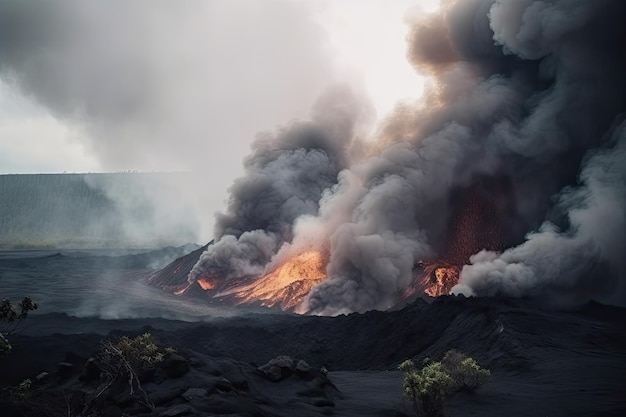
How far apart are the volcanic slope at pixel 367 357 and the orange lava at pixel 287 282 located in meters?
11.0

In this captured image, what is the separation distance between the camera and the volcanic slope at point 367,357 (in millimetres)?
20266

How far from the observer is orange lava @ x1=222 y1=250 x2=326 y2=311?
179 feet

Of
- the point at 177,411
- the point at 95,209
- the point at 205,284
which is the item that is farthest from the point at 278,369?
the point at 95,209

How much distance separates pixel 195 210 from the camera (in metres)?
157

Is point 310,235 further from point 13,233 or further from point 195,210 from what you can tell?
point 13,233

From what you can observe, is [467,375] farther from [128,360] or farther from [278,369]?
[128,360]

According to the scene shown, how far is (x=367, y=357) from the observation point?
1350 inches

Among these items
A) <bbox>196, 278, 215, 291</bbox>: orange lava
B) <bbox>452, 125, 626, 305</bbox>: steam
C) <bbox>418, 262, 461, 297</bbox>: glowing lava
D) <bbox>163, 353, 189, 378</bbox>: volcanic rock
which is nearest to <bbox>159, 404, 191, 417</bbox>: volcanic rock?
<bbox>163, 353, 189, 378</bbox>: volcanic rock

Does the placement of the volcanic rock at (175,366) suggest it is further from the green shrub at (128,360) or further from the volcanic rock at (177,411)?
the volcanic rock at (177,411)

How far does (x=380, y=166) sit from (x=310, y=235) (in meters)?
11.5

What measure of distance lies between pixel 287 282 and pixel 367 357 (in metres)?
24.4

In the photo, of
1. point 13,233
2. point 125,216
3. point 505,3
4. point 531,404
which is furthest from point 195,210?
point 531,404

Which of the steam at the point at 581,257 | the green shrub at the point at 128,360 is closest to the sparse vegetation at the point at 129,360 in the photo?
the green shrub at the point at 128,360

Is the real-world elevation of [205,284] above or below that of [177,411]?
above
